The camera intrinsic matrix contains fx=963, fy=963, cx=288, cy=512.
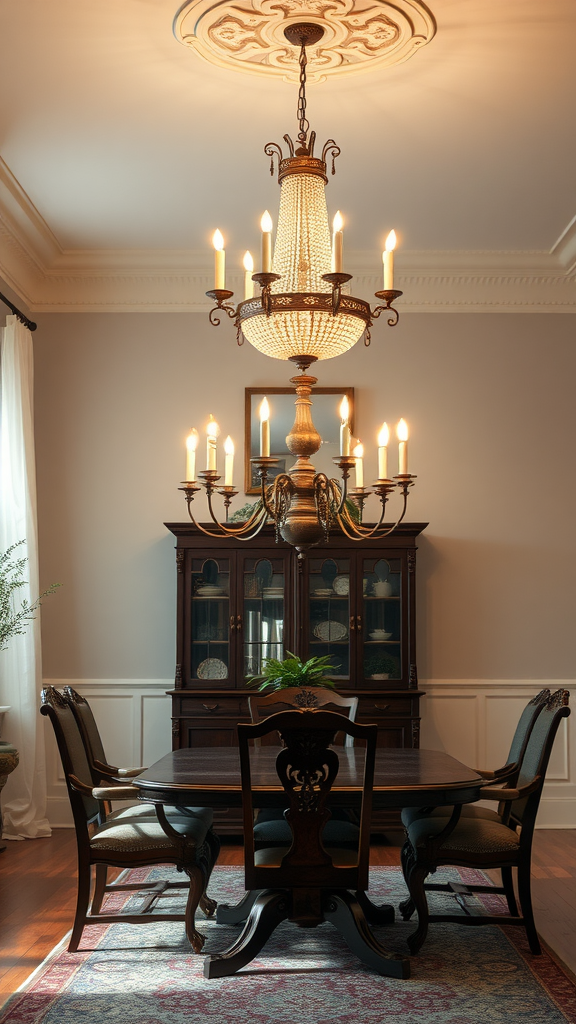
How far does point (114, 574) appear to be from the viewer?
6371mm

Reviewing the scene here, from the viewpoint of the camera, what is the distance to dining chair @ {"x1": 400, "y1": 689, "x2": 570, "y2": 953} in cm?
366

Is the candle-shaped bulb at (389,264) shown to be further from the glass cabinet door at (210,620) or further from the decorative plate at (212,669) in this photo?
the decorative plate at (212,669)

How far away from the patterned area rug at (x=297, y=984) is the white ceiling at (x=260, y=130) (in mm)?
3553

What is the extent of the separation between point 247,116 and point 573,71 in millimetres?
1466

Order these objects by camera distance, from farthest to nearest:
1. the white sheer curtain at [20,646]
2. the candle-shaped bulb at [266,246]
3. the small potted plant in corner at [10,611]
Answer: the white sheer curtain at [20,646] < the small potted plant in corner at [10,611] < the candle-shaped bulb at [266,246]

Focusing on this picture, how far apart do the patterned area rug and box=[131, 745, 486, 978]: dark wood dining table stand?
13 centimetres

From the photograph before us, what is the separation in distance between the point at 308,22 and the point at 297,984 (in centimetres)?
351

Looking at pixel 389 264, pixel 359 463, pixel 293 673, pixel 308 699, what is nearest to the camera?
pixel 389 264

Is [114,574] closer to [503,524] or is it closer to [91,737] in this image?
[91,737]

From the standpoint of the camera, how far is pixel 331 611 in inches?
234

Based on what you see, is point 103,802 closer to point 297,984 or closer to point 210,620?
point 297,984

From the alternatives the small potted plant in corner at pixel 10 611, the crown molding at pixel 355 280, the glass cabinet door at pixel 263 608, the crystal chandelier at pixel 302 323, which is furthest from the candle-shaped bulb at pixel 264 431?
the crown molding at pixel 355 280

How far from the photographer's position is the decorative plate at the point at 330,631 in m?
5.92

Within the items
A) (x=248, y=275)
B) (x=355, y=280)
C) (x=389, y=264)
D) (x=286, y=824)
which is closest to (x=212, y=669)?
(x=286, y=824)
